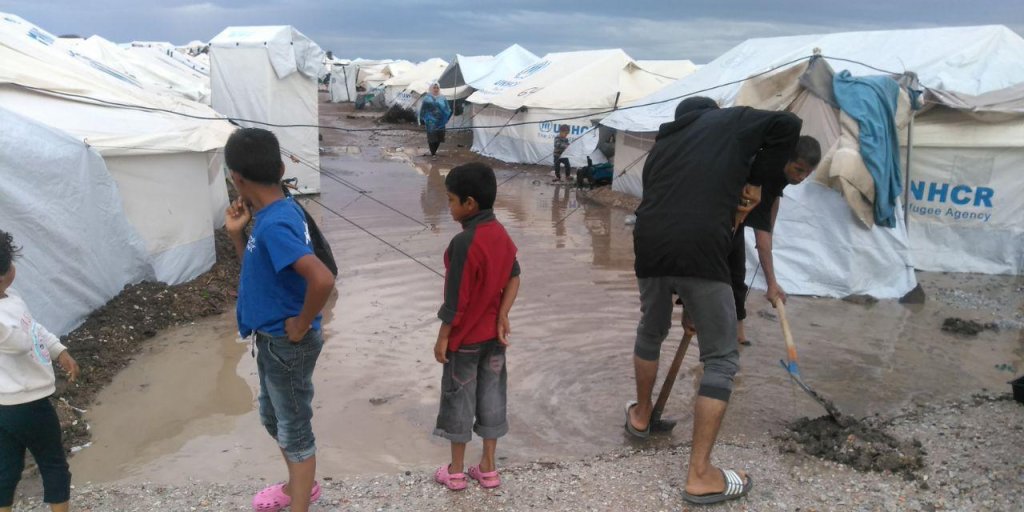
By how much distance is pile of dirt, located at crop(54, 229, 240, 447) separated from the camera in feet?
14.6

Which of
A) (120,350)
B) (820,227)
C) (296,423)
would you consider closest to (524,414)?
(296,423)

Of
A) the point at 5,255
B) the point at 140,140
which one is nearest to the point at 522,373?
the point at 5,255

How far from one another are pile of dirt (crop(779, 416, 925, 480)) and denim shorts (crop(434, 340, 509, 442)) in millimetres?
1521

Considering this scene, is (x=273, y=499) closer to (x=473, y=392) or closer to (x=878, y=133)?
(x=473, y=392)

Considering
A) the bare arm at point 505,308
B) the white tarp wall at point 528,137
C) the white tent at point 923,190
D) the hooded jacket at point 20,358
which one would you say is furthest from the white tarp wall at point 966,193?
the hooded jacket at point 20,358

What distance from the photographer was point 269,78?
11.2 metres

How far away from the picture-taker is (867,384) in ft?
16.7

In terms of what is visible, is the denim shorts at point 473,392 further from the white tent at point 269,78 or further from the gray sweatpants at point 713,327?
the white tent at point 269,78

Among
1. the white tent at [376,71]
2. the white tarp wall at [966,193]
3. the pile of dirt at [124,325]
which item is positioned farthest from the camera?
the white tent at [376,71]

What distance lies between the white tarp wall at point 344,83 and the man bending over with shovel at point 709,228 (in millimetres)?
44829

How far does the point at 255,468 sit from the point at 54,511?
989 mm

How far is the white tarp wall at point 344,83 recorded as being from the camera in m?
45.7

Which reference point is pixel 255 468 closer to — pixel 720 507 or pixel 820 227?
pixel 720 507

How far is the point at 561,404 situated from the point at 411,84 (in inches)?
1226
